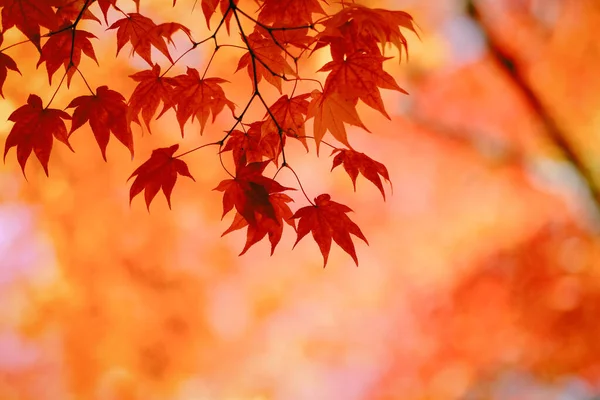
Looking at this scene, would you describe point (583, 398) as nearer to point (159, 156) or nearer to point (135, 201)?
point (135, 201)

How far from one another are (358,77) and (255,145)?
1.16 feet

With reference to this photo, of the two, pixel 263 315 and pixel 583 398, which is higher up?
pixel 263 315

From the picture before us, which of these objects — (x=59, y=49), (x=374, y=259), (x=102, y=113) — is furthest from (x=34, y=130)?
(x=374, y=259)

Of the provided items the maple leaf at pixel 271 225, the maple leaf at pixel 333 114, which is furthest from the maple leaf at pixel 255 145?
the maple leaf at pixel 333 114

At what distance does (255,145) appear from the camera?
4.04 ft

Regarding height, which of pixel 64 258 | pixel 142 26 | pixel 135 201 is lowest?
pixel 142 26

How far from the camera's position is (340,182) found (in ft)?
9.61

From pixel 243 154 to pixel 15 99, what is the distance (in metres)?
1.92

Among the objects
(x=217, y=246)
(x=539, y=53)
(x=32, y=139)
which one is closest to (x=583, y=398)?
(x=539, y=53)

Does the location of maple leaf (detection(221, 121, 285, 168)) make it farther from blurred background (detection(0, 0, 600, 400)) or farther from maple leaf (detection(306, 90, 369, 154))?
blurred background (detection(0, 0, 600, 400))

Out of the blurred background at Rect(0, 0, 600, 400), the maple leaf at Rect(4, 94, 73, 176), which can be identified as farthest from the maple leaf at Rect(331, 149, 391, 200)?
the blurred background at Rect(0, 0, 600, 400)

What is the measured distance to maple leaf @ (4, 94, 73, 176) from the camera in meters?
→ 1.07

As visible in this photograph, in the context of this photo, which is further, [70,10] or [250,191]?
[70,10]

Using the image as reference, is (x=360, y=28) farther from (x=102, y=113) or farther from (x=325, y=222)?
(x=102, y=113)
